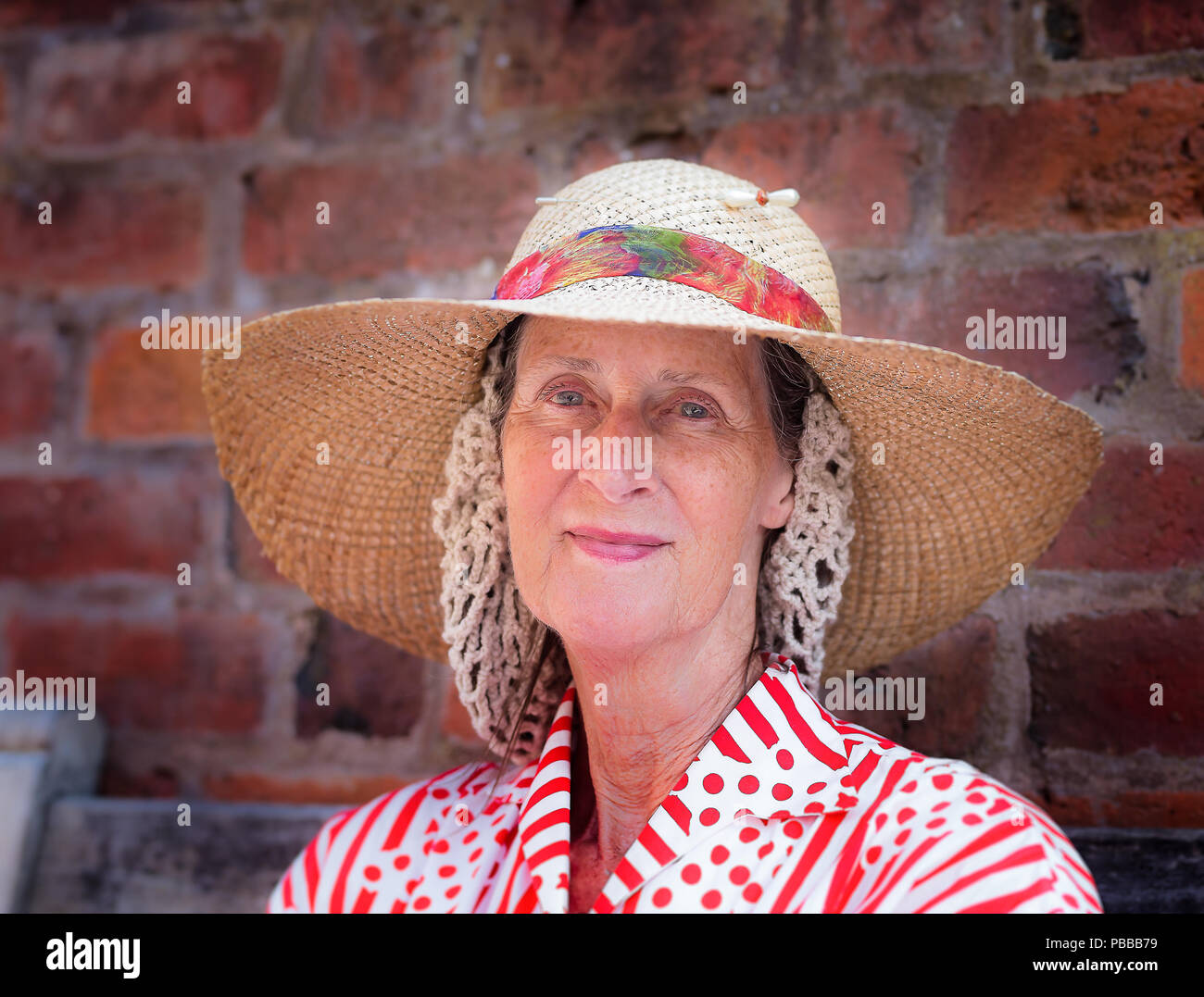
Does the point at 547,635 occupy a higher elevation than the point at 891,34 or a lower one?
lower

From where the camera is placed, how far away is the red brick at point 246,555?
1.63 metres

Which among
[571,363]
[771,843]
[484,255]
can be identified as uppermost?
[484,255]

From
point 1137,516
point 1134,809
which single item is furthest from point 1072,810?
point 1137,516

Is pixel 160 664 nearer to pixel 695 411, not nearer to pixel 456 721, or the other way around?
pixel 456 721

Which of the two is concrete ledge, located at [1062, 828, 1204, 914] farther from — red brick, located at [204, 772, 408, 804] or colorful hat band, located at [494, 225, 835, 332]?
red brick, located at [204, 772, 408, 804]

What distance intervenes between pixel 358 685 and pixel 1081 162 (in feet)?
3.89

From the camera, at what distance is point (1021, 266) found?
55.2 inches

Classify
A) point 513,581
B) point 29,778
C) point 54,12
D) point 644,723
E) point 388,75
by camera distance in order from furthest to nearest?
point 54,12 → point 388,75 → point 29,778 → point 513,581 → point 644,723

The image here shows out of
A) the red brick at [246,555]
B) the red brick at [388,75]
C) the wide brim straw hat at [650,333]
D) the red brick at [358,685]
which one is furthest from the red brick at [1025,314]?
the red brick at [246,555]

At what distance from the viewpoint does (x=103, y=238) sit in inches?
66.2

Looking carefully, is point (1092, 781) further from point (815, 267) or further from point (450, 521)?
point (450, 521)

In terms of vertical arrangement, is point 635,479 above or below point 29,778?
above

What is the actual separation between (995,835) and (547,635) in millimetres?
576
